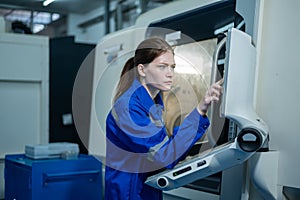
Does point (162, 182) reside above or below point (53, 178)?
above

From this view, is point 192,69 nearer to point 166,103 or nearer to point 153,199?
point 166,103

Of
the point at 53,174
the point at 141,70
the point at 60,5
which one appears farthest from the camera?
the point at 60,5

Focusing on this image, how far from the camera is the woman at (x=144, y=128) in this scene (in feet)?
4.13

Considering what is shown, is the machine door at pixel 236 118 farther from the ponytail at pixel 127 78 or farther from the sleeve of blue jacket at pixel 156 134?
the ponytail at pixel 127 78

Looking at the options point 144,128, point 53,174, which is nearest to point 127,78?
point 144,128

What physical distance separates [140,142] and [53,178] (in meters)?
0.80

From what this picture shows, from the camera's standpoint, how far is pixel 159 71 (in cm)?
135

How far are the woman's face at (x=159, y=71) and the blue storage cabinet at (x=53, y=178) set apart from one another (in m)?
0.80

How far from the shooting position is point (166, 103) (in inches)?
69.9

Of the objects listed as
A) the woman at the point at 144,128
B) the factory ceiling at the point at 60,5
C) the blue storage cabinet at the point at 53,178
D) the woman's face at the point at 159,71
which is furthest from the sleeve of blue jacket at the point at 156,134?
the factory ceiling at the point at 60,5

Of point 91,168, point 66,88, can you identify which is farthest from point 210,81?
point 66,88

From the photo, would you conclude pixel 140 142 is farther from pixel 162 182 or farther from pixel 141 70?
pixel 141 70

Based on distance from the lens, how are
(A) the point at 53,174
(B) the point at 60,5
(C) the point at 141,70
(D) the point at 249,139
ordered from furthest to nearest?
(B) the point at 60,5, (A) the point at 53,174, (C) the point at 141,70, (D) the point at 249,139

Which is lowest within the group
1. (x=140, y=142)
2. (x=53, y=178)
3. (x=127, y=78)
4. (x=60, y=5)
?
(x=53, y=178)
